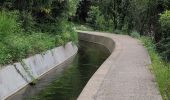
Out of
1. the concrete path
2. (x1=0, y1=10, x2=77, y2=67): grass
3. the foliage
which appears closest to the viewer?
the concrete path

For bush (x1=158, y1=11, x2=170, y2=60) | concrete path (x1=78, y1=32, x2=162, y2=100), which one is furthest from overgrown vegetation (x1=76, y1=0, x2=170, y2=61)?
concrete path (x1=78, y1=32, x2=162, y2=100)

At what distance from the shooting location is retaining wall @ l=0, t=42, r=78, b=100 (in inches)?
542

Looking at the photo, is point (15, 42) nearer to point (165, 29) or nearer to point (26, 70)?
point (26, 70)

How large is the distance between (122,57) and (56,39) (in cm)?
496

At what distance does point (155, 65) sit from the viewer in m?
15.8

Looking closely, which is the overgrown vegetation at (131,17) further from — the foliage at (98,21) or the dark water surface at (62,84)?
the dark water surface at (62,84)

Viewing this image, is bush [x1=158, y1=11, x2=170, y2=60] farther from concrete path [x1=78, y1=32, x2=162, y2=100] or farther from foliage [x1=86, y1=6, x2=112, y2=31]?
foliage [x1=86, y1=6, x2=112, y2=31]

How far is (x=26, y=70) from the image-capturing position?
16.1 meters

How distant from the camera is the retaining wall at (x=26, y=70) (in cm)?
1377

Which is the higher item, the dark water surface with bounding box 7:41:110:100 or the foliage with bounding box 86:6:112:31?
the dark water surface with bounding box 7:41:110:100

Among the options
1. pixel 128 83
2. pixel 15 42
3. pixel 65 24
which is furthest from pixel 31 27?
pixel 128 83

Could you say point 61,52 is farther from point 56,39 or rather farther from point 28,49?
point 28,49

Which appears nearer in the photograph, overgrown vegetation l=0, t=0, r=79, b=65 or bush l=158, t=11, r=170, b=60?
overgrown vegetation l=0, t=0, r=79, b=65

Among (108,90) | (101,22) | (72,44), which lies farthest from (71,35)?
(101,22)
